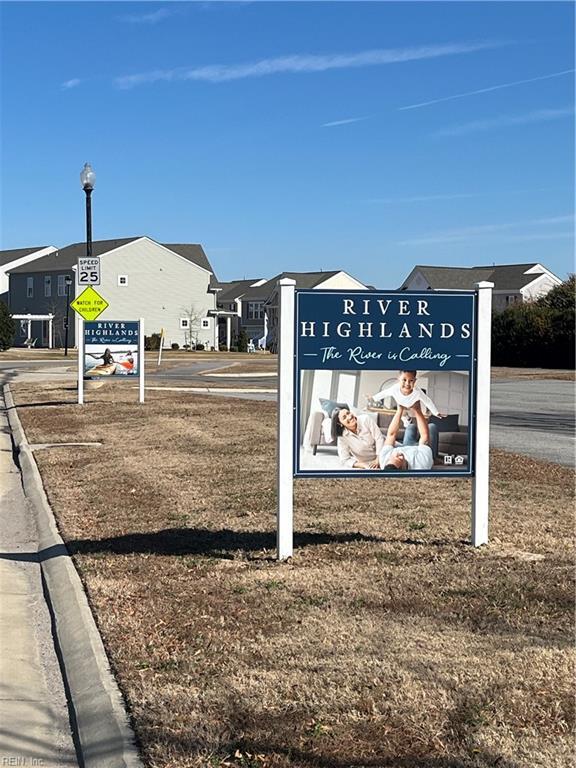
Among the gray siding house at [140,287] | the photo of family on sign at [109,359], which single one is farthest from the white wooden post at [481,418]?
the gray siding house at [140,287]

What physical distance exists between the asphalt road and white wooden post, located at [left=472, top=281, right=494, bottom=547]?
18.3ft

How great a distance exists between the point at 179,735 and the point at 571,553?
13.5ft

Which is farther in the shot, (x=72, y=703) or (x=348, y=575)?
(x=348, y=575)

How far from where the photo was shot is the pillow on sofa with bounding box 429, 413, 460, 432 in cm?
771

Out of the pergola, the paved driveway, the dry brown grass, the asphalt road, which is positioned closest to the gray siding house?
the pergola

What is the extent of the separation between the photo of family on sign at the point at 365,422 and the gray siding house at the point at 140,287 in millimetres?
68788

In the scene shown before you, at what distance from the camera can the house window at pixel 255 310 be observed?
103 meters

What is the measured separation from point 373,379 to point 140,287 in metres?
71.6

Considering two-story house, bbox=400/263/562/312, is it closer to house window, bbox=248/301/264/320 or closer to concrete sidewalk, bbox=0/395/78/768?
house window, bbox=248/301/264/320

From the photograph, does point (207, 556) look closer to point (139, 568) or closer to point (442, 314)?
point (139, 568)

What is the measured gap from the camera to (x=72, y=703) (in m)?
5.05

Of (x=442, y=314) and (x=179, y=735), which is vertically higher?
(x=442, y=314)

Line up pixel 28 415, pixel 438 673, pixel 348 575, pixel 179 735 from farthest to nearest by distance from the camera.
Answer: pixel 28 415 < pixel 348 575 < pixel 438 673 < pixel 179 735

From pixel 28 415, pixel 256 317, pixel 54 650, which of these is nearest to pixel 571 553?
pixel 54 650
